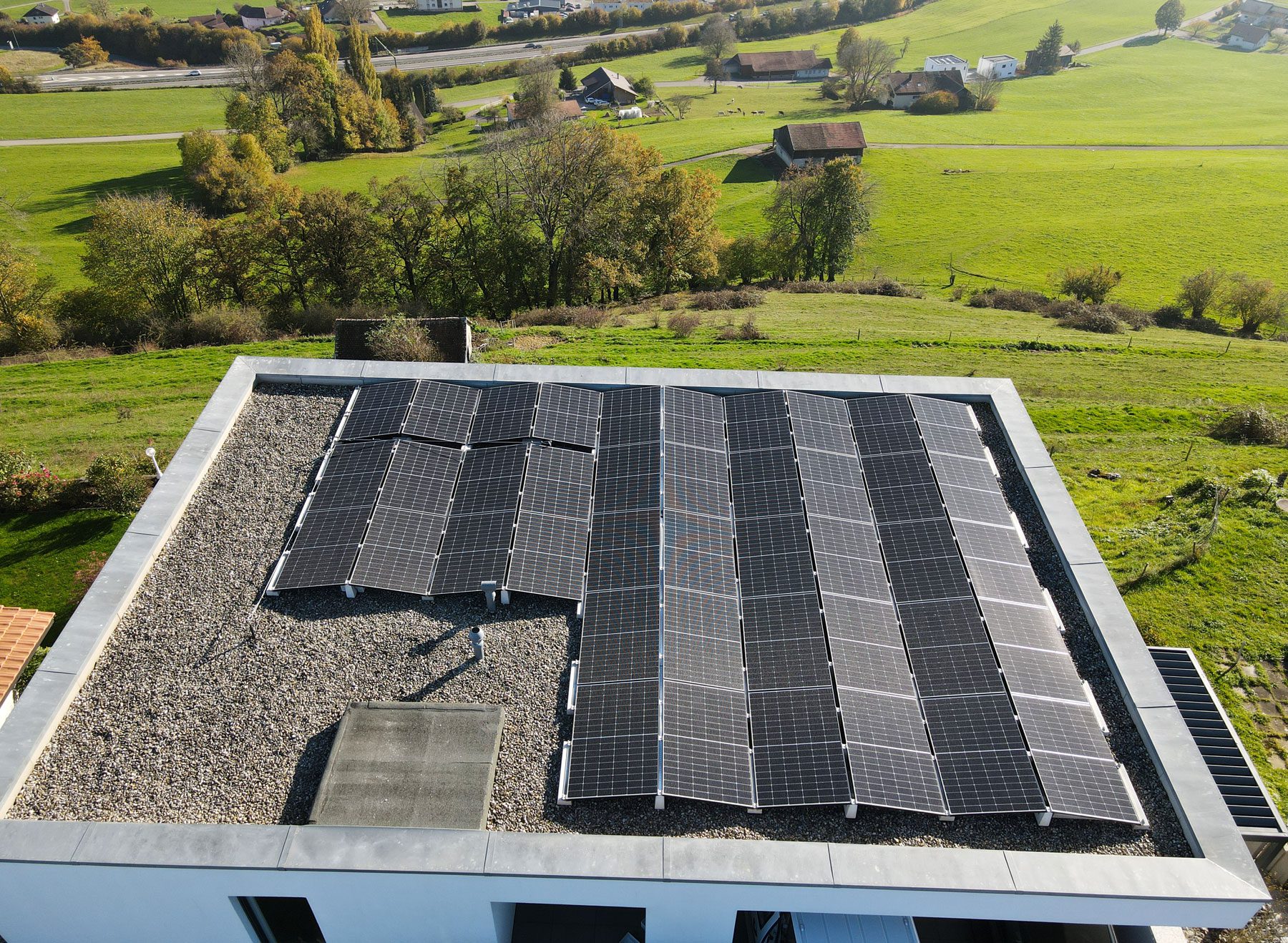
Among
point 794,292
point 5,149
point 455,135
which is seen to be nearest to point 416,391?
point 794,292

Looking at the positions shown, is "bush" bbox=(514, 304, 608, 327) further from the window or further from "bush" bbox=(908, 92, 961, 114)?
"bush" bbox=(908, 92, 961, 114)

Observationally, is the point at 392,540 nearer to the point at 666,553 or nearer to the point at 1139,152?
the point at 666,553

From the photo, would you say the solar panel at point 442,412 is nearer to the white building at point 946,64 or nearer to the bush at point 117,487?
the bush at point 117,487

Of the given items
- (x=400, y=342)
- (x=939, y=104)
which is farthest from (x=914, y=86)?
(x=400, y=342)

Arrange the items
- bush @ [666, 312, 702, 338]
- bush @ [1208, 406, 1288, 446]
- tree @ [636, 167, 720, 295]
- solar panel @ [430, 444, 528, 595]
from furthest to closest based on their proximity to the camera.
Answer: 1. tree @ [636, 167, 720, 295]
2. bush @ [666, 312, 702, 338]
3. bush @ [1208, 406, 1288, 446]
4. solar panel @ [430, 444, 528, 595]

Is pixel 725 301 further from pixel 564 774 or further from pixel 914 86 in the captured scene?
pixel 914 86

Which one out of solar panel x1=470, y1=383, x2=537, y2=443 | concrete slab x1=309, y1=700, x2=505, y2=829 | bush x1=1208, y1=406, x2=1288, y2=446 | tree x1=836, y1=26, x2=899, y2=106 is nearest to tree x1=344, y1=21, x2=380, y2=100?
tree x1=836, y1=26, x2=899, y2=106
